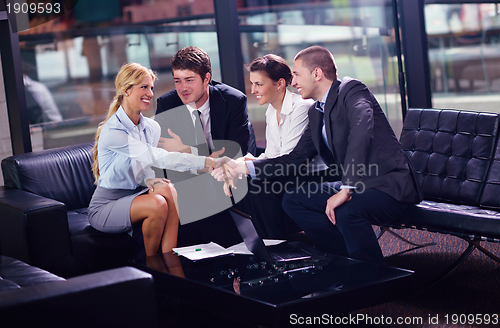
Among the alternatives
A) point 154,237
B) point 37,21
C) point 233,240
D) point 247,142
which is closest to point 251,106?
point 247,142

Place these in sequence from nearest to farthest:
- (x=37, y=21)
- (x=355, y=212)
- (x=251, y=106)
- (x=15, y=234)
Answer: (x=37, y=21), (x=355, y=212), (x=15, y=234), (x=251, y=106)

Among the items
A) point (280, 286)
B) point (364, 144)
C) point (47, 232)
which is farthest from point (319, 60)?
point (47, 232)

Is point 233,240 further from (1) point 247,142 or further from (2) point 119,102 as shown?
(2) point 119,102

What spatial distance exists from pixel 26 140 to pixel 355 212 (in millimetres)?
2483

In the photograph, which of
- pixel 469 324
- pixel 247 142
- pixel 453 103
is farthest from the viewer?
pixel 453 103

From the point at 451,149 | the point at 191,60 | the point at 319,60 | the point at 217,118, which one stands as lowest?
the point at 451,149

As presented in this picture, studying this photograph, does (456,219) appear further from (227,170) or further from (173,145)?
(173,145)

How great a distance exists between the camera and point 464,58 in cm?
1346

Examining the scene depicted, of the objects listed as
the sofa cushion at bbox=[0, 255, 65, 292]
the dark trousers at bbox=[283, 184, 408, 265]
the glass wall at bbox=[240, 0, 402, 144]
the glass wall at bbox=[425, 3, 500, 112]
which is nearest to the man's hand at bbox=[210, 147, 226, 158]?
the dark trousers at bbox=[283, 184, 408, 265]

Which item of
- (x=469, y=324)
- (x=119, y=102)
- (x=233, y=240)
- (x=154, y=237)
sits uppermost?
(x=119, y=102)

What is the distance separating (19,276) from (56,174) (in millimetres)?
1272

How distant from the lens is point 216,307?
6.18 ft

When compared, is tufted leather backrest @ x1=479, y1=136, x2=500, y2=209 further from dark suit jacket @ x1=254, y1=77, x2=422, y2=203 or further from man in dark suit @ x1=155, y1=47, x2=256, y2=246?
man in dark suit @ x1=155, y1=47, x2=256, y2=246

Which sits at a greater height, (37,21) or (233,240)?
(37,21)
